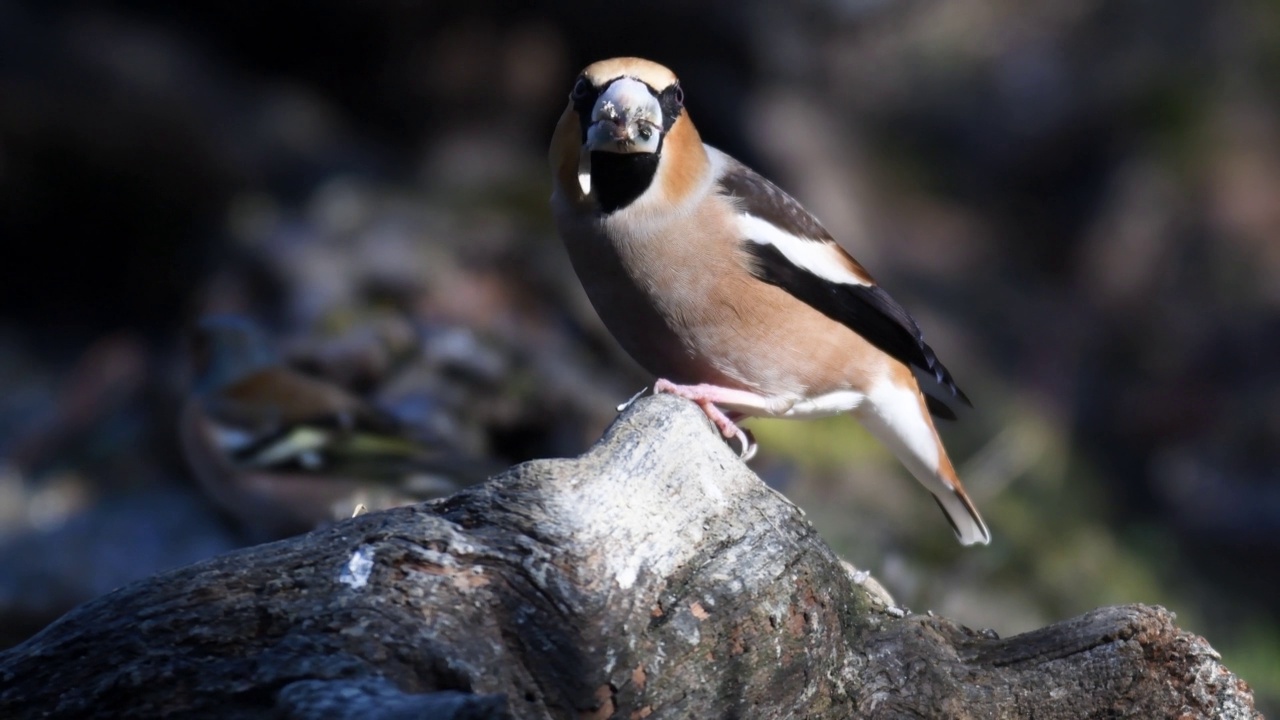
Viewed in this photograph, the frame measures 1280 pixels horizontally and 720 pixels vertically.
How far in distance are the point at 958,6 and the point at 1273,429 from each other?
4.62 metres

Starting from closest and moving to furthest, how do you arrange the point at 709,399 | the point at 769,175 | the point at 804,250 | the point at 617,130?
1. the point at 617,130
2. the point at 709,399
3. the point at 804,250
4. the point at 769,175

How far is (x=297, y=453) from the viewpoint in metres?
4.91

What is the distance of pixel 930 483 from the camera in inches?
163

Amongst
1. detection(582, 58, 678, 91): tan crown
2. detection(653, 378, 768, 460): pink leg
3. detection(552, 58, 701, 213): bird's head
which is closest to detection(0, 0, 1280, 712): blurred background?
detection(653, 378, 768, 460): pink leg

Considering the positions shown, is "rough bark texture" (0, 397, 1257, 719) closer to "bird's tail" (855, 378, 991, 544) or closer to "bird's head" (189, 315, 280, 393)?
"bird's tail" (855, 378, 991, 544)

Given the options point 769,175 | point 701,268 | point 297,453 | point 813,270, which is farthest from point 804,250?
point 769,175

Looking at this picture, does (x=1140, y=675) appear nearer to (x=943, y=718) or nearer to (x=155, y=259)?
(x=943, y=718)

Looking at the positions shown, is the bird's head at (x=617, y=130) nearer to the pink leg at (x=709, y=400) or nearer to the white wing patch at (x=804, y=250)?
the white wing patch at (x=804, y=250)

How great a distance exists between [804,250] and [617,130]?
0.82 metres

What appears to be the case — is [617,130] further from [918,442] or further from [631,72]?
[918,442]

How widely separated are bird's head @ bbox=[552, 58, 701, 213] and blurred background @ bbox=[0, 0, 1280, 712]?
7.92 feet

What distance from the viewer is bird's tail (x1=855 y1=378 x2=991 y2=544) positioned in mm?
3820

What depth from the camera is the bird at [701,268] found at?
3.10 metres

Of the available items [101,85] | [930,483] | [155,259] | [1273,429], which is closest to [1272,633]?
[1273,429]
